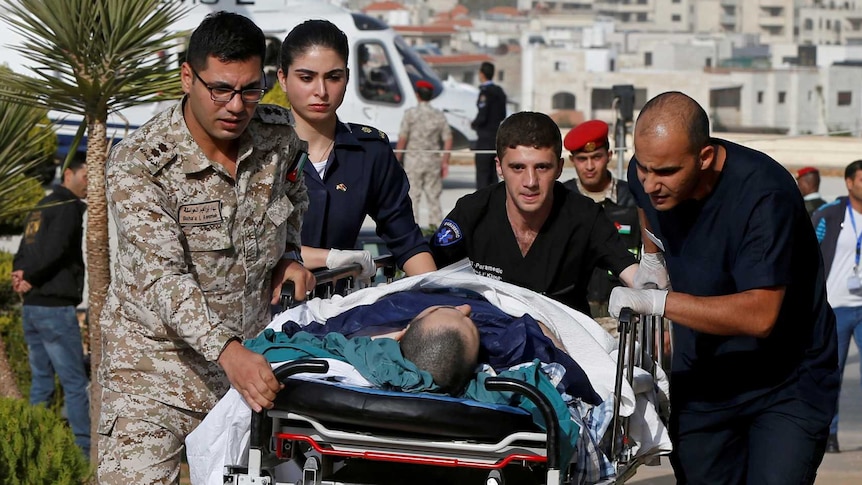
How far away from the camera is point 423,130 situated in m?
17.2

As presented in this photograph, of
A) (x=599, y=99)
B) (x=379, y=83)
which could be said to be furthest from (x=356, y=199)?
(x=599, y=99)

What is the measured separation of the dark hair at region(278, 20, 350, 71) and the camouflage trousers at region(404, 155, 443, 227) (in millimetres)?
11828

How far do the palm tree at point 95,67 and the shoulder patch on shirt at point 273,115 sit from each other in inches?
92.5

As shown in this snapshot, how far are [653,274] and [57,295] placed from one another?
482cm

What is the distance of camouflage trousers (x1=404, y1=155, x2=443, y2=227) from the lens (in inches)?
677

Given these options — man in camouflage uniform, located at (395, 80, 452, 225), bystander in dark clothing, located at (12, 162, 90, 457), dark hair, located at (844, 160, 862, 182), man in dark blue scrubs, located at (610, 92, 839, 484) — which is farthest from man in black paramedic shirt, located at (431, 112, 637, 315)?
man in camouflage uniform, located at (395, 80, 452, 225)

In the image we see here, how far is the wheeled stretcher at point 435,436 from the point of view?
11.7 ft

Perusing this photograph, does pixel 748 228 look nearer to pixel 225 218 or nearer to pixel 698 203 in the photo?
pixel 698 203

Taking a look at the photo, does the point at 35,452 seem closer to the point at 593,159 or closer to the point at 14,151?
the point at 14,151

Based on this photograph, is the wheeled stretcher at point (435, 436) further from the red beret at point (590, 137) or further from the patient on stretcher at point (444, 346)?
the red beret at point (590, 137)

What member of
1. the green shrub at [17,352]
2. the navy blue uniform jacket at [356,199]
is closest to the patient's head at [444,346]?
the navy blue uniform jacket at [356,199]

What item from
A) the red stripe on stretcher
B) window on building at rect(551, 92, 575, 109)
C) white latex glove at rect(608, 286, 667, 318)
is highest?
window on building at rect(551, 92, 575, 109)

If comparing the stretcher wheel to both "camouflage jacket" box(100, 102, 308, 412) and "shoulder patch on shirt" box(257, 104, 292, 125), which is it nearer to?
"camouflage jacket" box(100, 102, 308, 412)

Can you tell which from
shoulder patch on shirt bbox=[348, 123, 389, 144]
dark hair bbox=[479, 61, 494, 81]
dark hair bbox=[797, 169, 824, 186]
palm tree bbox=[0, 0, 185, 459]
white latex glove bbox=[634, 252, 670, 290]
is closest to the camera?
white latex glove bbox=[634, 252, 670, 290]
